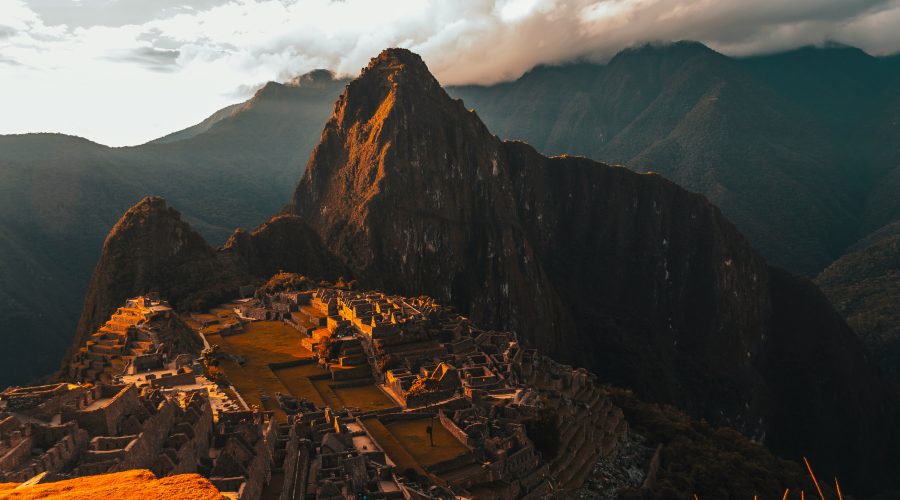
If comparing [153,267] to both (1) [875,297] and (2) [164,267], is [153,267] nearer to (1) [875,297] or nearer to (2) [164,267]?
(2) [164,267]

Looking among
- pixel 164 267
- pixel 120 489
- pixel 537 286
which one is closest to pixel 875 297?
pixel 537 286

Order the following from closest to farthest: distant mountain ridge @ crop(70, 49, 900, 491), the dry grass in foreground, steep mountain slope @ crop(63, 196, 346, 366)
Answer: the dry grass in foreground → steep mountain slope @ crop(63, 196, 346, 366) → distant mountain ridge @ crop(70, 49, 900, 491)

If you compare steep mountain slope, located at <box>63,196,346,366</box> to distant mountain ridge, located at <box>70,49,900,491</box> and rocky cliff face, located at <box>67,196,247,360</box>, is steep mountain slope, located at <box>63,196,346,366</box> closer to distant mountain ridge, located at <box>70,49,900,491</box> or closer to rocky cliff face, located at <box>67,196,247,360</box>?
rocky cliff face, located at <box>67,196,247,360</box>

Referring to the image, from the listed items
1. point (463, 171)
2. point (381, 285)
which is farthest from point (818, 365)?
point (381, 285)

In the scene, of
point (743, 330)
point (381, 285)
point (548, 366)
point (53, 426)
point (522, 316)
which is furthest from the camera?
point (743, 330)

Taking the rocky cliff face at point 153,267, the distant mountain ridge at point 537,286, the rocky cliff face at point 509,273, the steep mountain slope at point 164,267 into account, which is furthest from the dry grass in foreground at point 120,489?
the rocky cliff face at point 509,273

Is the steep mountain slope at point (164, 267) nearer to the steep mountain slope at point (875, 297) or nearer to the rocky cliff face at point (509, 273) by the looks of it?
the rocky cliff face at point (509, 273)

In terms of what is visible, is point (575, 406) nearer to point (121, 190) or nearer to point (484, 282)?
point (484, 282)

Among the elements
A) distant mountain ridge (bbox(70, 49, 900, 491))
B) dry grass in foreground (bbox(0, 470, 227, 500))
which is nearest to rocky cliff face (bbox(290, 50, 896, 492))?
distant mountain ridge (bbox(70, 49, 900, 491))
